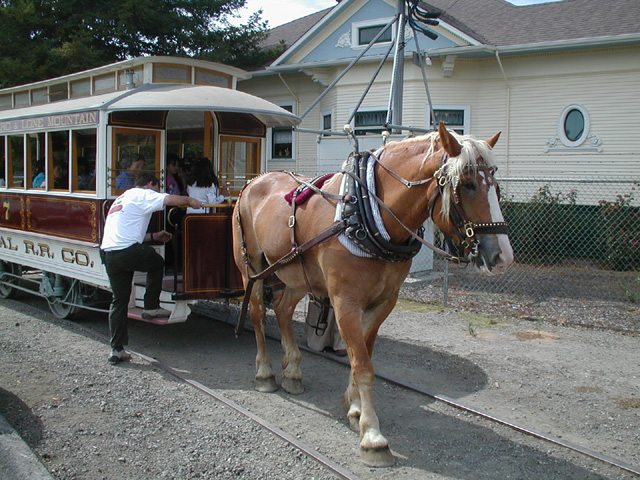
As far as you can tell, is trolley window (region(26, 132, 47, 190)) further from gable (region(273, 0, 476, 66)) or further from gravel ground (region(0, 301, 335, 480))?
gable (region(273, 0, 476, 66))

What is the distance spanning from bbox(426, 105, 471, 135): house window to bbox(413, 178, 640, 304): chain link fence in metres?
2.39

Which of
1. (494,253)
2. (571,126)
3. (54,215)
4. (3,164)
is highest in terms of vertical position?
(571,126)

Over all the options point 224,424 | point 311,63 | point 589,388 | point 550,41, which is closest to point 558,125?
point 550,41

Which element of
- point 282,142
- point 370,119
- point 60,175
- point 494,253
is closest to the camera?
point 494,253

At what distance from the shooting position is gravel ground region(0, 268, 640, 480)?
13.3ft

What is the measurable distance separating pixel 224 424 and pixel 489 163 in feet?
9.31

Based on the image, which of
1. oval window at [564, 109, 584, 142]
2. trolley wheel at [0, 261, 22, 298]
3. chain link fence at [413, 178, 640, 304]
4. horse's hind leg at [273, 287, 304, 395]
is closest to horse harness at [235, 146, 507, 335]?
horse's hind leg at [273, 287, 304, 395]

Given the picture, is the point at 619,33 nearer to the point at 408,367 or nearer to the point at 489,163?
the point at 408,367

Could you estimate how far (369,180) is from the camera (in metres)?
4.24

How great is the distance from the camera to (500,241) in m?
3.54

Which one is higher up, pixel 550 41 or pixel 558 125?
pixel 550 41

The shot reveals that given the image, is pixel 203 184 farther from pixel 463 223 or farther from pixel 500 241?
pixel 500 241

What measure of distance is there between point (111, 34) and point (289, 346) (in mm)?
15179

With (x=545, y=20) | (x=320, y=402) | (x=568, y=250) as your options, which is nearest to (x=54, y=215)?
(x=320, y=402)
